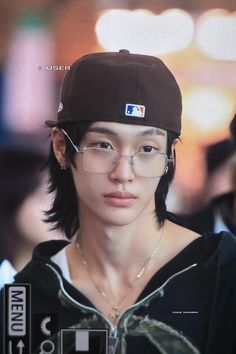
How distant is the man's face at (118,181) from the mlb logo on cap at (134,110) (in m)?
0.04

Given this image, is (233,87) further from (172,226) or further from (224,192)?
(172,226)

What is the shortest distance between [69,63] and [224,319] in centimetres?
115

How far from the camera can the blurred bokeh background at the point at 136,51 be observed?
1970mm

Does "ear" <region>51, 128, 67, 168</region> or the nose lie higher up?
"ear" <region>51, 128, 67, 168</region>

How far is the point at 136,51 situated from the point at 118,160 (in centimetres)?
42

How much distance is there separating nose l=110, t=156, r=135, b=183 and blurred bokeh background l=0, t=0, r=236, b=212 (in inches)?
7.7

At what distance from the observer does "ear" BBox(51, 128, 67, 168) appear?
2.02 m

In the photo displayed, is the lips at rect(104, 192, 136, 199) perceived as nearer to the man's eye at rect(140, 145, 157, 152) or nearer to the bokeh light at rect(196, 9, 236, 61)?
the man's eye at rect(140, 145, 157, 152)

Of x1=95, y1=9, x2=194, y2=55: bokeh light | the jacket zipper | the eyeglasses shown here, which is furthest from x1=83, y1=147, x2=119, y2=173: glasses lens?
the jacket zipper

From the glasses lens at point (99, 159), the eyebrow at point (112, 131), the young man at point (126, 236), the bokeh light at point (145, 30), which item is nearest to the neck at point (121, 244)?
the young man at point (126, 236)

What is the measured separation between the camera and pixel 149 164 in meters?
1.99

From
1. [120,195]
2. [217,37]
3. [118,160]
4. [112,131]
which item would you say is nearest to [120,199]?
[120,195]

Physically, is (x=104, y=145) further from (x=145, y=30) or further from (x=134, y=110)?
(x=145, y=30)

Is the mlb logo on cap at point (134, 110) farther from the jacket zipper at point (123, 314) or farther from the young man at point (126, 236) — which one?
the jacket zipper at point (123, 314)
